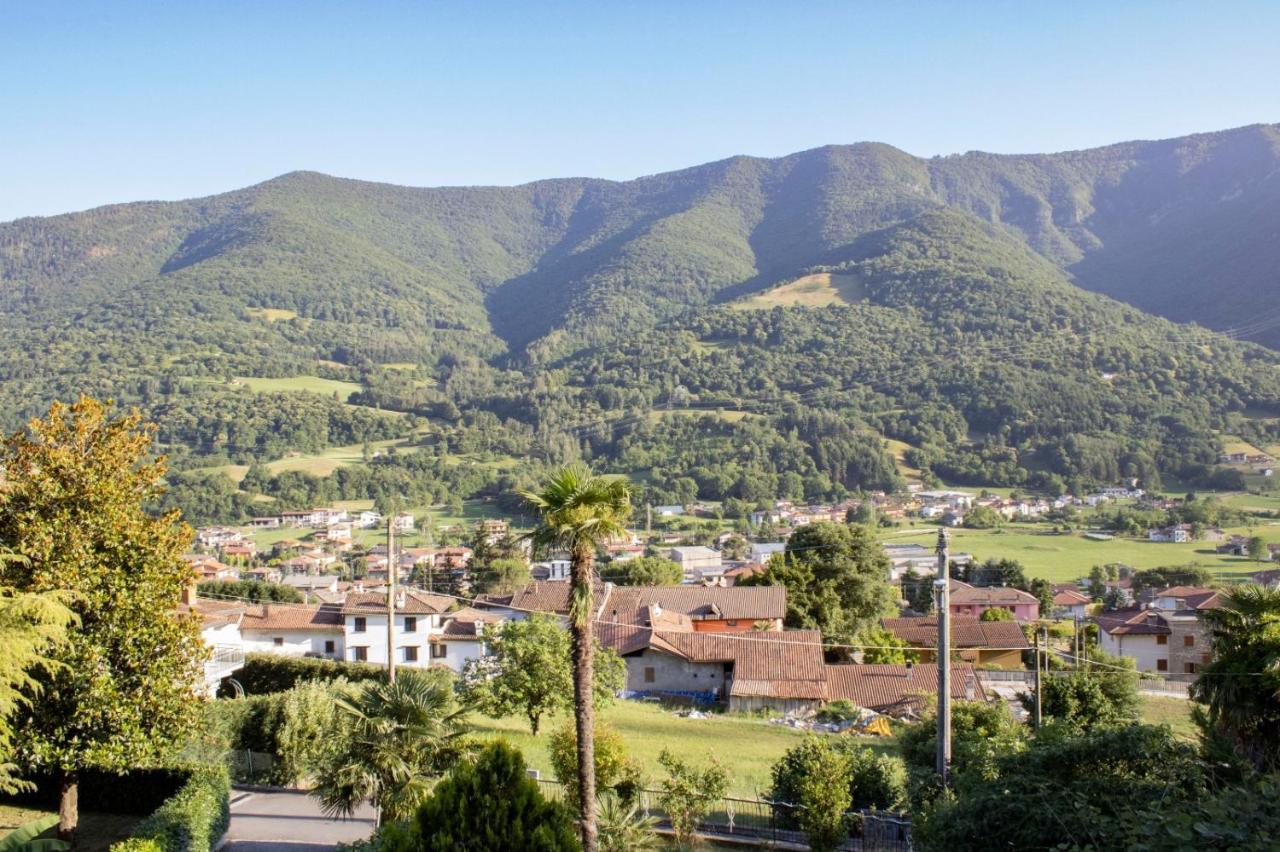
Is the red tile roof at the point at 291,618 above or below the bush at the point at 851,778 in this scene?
below

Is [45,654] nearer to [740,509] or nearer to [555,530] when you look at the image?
[555,530]

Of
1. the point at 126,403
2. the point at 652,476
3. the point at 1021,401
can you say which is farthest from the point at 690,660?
the point at 126,403

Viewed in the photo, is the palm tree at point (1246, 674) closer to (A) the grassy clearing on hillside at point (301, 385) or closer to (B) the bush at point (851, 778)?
(B) the bush at point (851, 778)

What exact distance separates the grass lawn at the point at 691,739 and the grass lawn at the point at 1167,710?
8.66m

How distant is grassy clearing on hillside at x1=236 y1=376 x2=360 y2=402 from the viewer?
535ft

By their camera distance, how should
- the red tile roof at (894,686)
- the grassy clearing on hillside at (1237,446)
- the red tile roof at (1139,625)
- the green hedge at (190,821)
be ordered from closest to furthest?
1. the green hedge at (190,821)
2. the red tile roof at (894,686)
3. the red tile roof at (1139,625)
4. the grassy clearing on hillside at (1237,446)

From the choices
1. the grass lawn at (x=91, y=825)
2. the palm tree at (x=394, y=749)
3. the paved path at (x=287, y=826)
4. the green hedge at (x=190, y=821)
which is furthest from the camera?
the paved path at (x=287, y=826)

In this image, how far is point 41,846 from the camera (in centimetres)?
1216

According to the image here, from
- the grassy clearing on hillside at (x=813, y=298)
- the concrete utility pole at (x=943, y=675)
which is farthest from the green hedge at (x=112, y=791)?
the grassy clearing on hillside at (x=813, y=298)

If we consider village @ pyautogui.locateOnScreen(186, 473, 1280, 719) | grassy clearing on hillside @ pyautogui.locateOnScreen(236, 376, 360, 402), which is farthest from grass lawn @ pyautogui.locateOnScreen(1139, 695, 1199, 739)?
grassy clearing on hillside @ pyautogui.locateOnScreen(236, 376, 360, 402)

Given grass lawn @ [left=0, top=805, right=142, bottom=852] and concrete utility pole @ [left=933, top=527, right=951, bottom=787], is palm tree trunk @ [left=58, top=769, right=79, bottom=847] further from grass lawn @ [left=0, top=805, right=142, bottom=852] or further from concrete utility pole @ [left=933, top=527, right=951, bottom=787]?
concrete utility pole @ [left=933, top=527, right=951, bottom=787]

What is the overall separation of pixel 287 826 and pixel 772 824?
855 cm

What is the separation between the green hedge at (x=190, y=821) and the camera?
12392 millimetres

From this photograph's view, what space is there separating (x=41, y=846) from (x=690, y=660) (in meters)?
27.4
